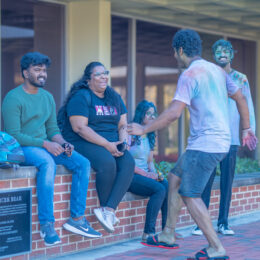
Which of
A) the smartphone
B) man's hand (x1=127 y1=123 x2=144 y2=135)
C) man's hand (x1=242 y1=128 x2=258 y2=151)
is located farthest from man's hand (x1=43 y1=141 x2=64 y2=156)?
man's hand (x1=242 y1=128 x2=258 y2=151)

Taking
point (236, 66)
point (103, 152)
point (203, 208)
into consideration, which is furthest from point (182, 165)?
point (236, 66)

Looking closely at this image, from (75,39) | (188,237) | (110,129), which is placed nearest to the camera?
(110,129)

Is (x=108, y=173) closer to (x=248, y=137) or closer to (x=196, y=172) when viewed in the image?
(x=196, y=172)

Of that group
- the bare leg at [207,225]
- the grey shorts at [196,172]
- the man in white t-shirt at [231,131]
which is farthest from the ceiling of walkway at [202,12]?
the bare leg at [207,225]

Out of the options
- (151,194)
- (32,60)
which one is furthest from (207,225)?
(32,60)

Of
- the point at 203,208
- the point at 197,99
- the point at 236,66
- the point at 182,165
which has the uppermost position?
the point at 236,66

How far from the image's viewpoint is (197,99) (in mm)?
5445

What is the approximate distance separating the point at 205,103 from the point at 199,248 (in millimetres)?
1670

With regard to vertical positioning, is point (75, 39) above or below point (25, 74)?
above

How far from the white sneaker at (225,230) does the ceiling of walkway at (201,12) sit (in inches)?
173

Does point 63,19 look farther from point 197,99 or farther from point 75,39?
point 197,99

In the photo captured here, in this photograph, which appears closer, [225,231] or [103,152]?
[103,152]

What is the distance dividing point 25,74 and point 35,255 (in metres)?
1.71

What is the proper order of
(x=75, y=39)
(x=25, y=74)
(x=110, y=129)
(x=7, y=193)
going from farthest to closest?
(x=75, y=39), (x=110, y=129), (x=25, y=74), (x=7, y=193)
